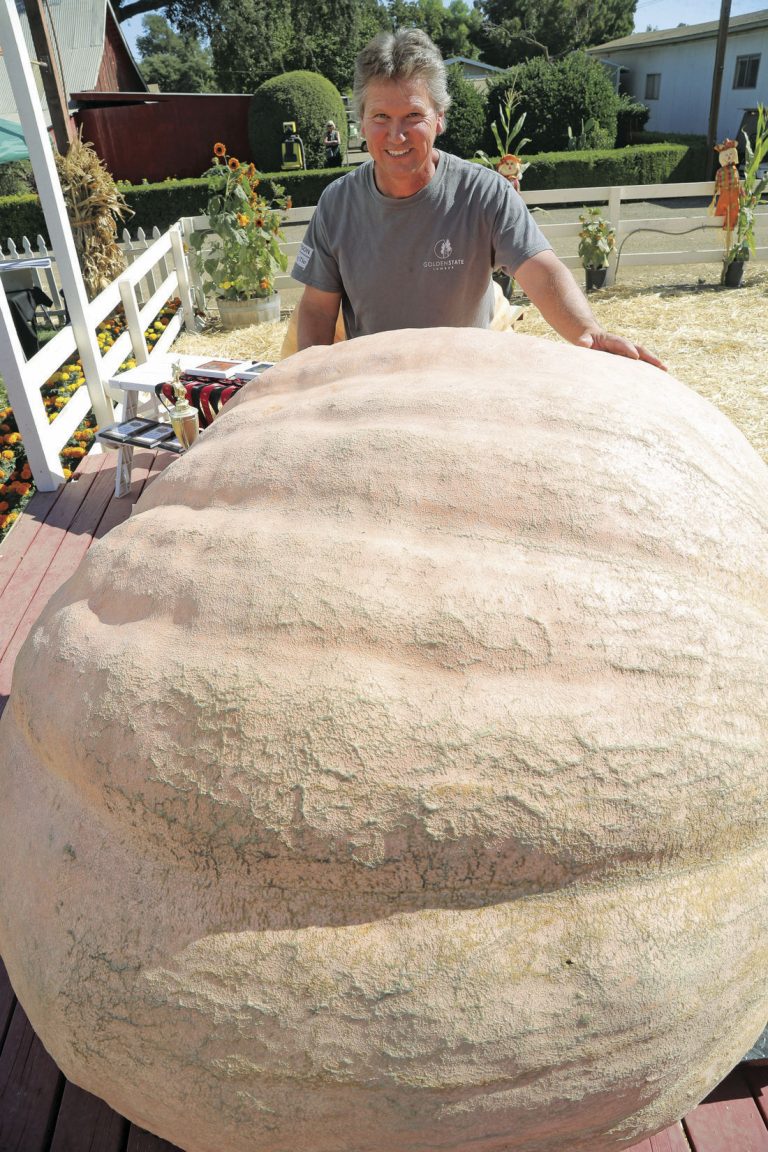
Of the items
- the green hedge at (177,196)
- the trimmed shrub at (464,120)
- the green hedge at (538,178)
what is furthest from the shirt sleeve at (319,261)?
the trimmed shrub at (464,120)

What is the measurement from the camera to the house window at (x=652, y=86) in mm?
32219

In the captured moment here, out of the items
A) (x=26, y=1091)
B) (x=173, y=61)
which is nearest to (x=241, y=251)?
(x=26, y=1091)

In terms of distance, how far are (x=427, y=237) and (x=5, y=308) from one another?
2910 millimetres

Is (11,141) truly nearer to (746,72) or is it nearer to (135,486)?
(135,486)

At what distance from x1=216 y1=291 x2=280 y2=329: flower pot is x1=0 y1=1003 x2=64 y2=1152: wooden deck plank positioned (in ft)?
28.9

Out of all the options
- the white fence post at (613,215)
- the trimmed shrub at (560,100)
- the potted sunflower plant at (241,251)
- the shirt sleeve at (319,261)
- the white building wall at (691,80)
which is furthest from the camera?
the white building wall at (691,80)

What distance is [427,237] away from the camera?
2613 millimetres

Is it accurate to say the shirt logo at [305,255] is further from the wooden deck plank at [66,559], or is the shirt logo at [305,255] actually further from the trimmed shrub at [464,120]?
the trimmed shrub at [464,120]

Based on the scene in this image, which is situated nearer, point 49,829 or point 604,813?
point 604,813

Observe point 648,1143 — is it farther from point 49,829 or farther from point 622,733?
point 49,829

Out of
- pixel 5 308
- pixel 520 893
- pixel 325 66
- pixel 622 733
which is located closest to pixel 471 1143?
pixel 520 893

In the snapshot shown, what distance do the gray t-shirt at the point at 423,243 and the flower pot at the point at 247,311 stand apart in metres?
7.22

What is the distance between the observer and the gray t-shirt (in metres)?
2.59

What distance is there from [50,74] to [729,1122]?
11844 mm
